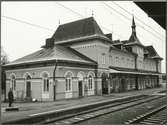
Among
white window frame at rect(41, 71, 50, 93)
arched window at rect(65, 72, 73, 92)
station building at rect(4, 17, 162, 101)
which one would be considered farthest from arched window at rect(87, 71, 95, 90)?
white window frame at rect(41, 71, 50, 93)

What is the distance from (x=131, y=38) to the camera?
46.2 m

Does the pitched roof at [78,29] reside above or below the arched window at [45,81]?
above

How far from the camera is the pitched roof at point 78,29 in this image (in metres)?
30.6

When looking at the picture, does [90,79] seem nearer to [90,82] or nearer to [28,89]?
[90,82]

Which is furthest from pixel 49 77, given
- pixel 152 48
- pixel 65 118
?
pixel 152 48

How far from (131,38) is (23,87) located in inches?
1066

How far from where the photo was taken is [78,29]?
32.8 metres

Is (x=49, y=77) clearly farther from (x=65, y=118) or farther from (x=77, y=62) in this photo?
(x=65, y=118)

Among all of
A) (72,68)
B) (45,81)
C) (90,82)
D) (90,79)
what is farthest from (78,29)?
(45,81)

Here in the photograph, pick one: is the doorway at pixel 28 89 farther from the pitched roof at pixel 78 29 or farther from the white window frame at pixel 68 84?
the pitched roof at pixel 78 29

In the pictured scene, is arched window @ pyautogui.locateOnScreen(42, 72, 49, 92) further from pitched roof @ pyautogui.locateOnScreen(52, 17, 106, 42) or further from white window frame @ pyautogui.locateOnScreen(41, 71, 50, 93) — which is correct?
pitched roof @ pyautogui.locateOnScreen(52, 17, 106, 42)

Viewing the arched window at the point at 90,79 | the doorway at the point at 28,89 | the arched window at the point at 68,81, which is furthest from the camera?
the arched window at the point at 90,79

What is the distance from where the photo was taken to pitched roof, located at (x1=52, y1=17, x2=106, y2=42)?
30.6 meters

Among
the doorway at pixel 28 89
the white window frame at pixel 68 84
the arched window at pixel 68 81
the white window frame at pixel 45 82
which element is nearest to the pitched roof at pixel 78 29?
the arched window at pixel 68 81
